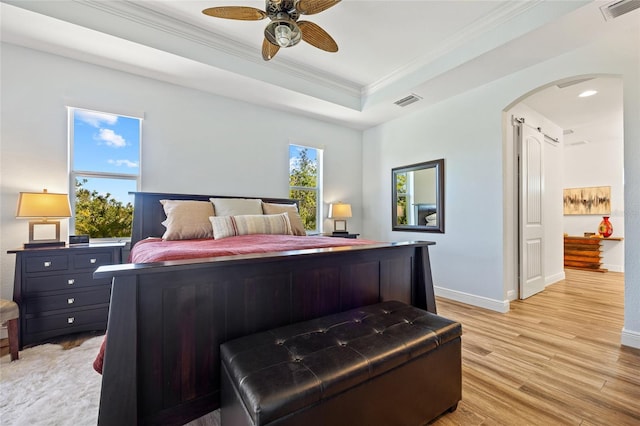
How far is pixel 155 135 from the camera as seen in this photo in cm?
333

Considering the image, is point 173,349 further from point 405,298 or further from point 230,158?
point 230,158

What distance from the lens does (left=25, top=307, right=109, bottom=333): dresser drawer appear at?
2.35 meters

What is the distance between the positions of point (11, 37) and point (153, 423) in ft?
11.9

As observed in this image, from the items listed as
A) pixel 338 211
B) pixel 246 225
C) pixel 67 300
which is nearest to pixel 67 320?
pixel 67 300

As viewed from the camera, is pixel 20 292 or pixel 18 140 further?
pixel 18 140

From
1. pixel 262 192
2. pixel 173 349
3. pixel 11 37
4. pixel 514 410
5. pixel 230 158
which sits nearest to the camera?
pixel 173 349

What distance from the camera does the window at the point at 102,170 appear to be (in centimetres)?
300

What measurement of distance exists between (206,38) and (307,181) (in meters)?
2.49

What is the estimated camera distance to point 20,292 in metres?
2.31

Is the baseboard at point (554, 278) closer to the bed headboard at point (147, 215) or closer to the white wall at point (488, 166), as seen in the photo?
the white wall at point (488, 166)

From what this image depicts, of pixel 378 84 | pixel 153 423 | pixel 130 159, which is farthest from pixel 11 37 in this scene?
pixel 378 84

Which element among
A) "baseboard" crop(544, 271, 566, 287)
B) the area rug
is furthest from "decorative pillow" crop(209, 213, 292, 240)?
"baseboard" crop(544, 271, 566, 287)

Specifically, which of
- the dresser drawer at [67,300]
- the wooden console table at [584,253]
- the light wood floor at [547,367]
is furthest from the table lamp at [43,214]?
the wooden console table at [584,253]

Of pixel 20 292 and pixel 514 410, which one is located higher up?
pixel 20 292
